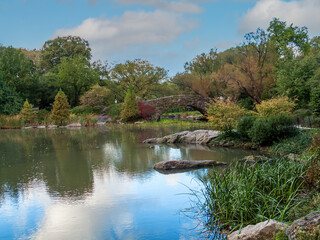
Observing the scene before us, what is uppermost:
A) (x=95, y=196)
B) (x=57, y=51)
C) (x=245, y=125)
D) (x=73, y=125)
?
(x=57, y=51)

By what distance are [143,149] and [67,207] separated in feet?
25.7

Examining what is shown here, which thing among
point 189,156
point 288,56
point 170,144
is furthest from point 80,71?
point 189,156

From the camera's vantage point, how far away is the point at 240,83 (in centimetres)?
2761

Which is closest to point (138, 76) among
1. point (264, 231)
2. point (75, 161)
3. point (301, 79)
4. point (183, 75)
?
point (183, 75)

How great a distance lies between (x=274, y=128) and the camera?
12.6 m

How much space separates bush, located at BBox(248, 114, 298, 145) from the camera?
12.5 meters

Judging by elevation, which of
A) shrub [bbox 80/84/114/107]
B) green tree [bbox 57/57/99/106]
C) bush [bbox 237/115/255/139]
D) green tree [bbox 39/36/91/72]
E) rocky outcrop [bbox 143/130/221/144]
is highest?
green tree [bbox 39/36/91/72]

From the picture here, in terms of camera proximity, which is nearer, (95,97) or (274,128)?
(274,128)

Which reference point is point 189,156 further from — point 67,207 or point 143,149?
point 67,207

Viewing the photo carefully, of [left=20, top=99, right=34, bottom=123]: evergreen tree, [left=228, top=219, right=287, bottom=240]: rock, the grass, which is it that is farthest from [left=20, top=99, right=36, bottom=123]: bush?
[left=228, top=219, right=287, bottom=240]: rock

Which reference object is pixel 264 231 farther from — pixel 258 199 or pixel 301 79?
pixel 301 79

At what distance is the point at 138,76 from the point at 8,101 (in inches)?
576

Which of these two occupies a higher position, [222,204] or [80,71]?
[80,71]

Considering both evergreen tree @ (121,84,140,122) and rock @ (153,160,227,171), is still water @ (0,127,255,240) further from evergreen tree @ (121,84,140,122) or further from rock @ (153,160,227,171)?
evergreen tree @ (121,84,140,122)
